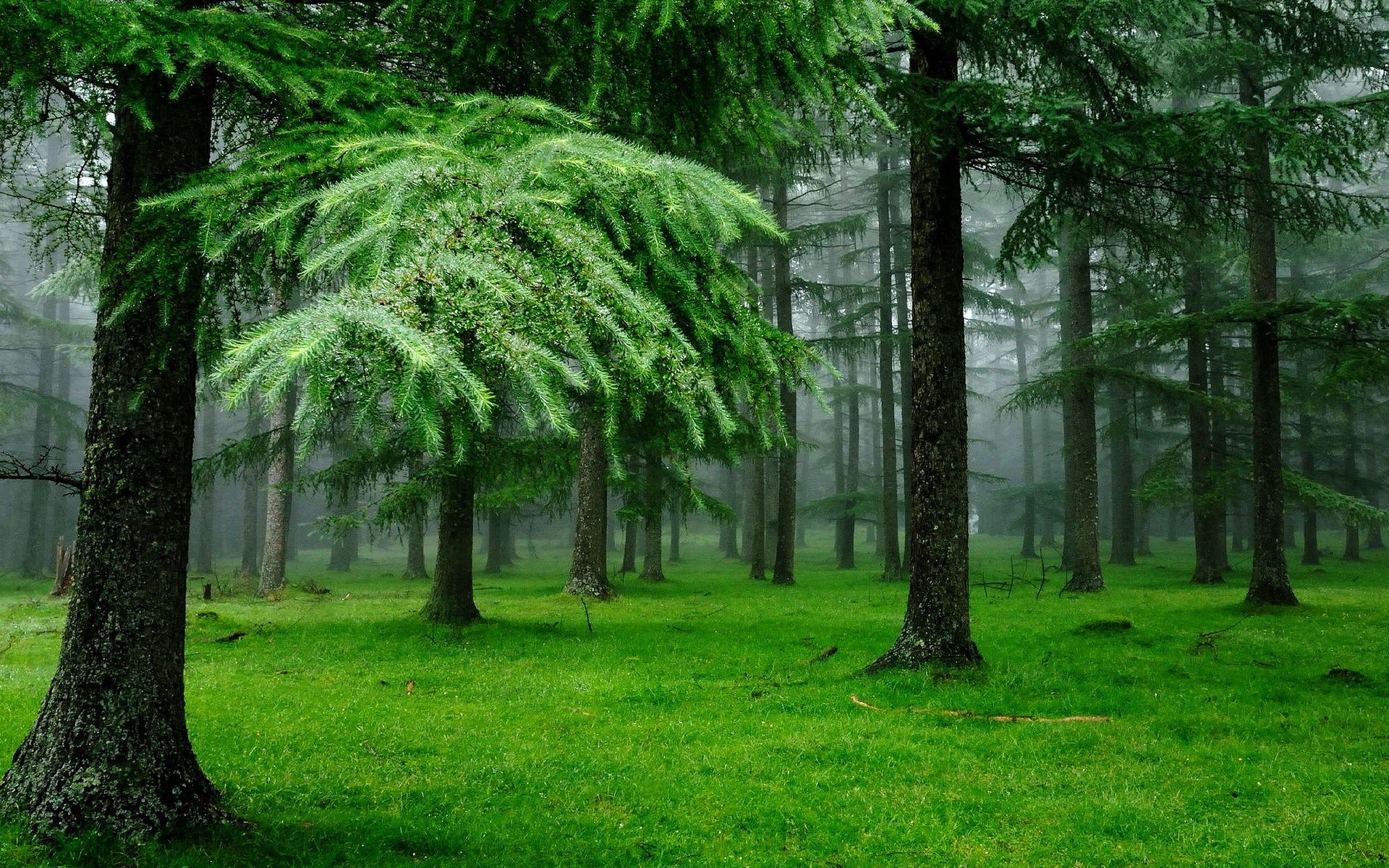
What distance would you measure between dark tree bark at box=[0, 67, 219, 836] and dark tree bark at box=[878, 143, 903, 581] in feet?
63.3

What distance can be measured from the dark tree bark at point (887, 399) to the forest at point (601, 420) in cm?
655

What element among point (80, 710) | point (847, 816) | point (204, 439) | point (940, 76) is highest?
point (940, 76)

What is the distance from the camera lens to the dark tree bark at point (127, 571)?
14.4 feet

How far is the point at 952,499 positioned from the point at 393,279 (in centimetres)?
749

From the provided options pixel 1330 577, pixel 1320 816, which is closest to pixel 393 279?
pixel 1320 816

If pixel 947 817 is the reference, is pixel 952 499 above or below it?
above

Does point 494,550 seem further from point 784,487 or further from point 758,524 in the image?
point 784,487

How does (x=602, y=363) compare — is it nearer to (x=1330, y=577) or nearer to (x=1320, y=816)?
(x=1320, y=816)

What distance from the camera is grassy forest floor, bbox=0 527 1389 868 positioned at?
5020 millimetres

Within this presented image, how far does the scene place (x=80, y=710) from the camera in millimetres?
4473

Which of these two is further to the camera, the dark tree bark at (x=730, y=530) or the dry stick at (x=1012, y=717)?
the dark tree bark at (x=730, y=530)

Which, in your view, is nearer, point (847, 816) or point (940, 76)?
point (847, 816)

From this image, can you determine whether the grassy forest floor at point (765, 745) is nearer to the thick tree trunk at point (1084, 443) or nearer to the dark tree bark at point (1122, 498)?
the thick tree trunk at point (1084, 443)

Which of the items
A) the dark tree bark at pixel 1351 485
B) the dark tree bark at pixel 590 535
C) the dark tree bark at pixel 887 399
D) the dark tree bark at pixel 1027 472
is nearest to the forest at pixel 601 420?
the dark tree bark at pixel 590 535
